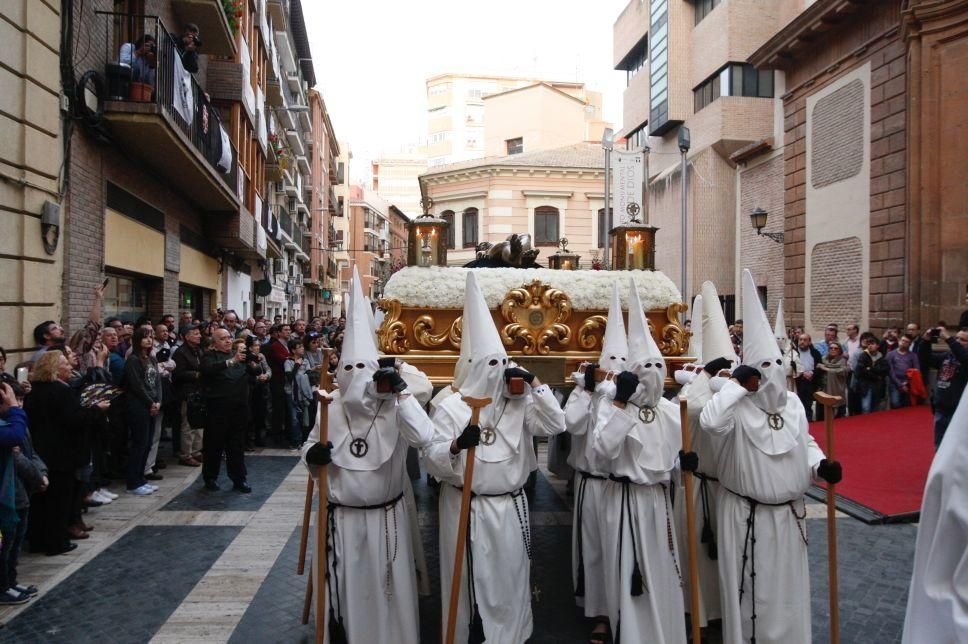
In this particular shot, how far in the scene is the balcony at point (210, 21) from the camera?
1244 centimetres

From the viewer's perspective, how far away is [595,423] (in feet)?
14.5

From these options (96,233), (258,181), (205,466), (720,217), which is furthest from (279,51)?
(205,466)

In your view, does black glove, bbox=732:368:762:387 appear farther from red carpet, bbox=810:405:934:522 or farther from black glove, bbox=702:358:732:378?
red carpet, bbox=810:405:934:522

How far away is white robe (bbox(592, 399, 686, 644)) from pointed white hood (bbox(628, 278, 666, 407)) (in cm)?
10

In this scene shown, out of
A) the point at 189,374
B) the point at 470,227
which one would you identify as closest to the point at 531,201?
the point at 470,227

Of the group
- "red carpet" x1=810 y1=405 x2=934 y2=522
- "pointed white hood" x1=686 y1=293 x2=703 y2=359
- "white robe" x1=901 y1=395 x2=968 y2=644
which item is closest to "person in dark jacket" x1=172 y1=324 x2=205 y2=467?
"pointed white hood" x1=686 y1=293 x2=703 y2=359

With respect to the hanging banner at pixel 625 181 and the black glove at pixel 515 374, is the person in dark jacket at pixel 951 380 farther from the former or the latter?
the hanging banner at pixel 625 181

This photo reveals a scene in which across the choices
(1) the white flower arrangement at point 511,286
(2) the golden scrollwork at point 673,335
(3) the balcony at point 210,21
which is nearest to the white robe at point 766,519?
(2) the golden scrollwork at point 673,335

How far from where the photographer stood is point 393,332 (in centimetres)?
545

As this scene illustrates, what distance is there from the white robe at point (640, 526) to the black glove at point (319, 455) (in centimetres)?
155

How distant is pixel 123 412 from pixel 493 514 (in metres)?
4.94

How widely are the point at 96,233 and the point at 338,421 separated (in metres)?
6.54

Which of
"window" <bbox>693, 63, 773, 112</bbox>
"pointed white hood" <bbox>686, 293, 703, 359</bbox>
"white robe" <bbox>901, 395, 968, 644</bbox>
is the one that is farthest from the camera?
"window" <bbox>693, 63, 773, 112</bbox>

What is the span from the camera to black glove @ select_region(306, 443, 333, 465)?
3908 millimetres
